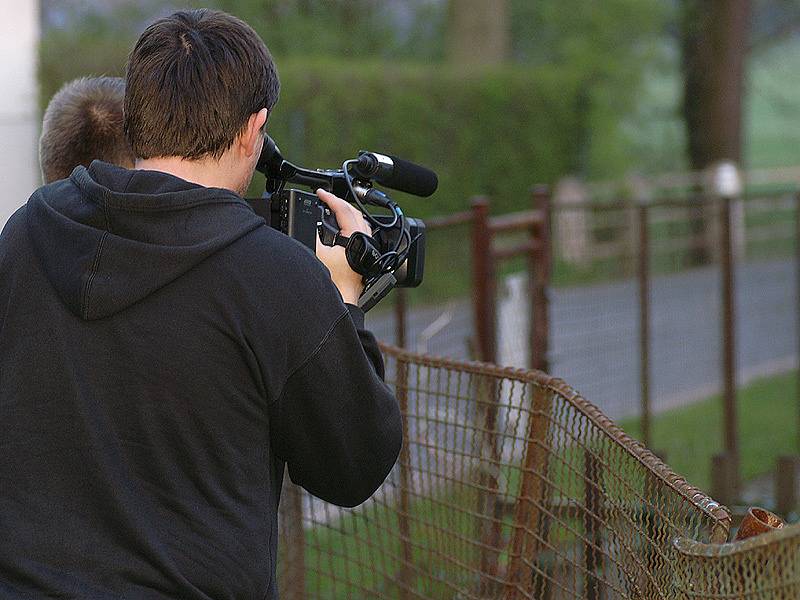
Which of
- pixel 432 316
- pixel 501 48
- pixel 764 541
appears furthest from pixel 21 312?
pixel 501 48

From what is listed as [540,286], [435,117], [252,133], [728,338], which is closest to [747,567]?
[252,133]

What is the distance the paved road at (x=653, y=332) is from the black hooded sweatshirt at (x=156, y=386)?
122 inches

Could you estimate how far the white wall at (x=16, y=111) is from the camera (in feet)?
25.3

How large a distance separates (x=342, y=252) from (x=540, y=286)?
10.5 ft

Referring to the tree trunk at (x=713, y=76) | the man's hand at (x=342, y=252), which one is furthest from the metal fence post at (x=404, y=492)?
the tree trunk at (x=713, y=76)

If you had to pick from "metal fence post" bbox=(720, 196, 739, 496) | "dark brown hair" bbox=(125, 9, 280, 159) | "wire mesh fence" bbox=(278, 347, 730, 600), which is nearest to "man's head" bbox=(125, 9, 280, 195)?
"dark brown hair" bbox=(125, 9, 280, 159)

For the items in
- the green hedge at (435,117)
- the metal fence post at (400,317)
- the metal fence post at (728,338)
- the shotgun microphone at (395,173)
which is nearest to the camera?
the shotgun microphone at (395,173)

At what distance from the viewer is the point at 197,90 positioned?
78.5 inches

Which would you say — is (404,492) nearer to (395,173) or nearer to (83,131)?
(395,173)

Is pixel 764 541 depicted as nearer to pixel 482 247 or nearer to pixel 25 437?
pixel 25 437

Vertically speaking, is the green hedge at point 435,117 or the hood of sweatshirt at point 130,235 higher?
the hood of sweatshirt at point 130,235

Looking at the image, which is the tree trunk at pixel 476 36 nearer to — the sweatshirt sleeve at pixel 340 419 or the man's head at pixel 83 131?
the man's head at pixel 83 131

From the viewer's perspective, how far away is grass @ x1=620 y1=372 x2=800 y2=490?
7359 mm

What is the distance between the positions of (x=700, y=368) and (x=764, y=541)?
6017 mm
